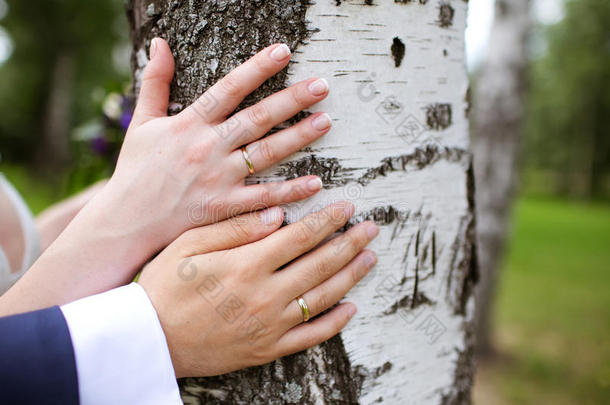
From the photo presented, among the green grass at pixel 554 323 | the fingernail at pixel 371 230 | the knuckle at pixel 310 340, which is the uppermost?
the fingernail at pixel 371 230

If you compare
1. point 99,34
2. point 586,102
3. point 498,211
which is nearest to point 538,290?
point 498,211

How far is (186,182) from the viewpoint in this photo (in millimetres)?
844

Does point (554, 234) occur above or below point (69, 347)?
below

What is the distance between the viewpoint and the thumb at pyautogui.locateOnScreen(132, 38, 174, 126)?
90 centimetres

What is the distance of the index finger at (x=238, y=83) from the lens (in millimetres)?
812

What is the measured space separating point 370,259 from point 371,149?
258 millimetres

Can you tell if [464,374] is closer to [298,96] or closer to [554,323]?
[298,96]

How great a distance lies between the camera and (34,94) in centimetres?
1603

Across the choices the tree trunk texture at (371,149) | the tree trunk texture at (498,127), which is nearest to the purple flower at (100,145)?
the tree trunk texture at (371,149)

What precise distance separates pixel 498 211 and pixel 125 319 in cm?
403

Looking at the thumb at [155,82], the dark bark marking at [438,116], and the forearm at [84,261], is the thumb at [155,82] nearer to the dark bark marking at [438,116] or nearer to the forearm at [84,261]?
the forearm at [84,261]

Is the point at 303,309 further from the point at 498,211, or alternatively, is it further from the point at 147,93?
the point at 498,211

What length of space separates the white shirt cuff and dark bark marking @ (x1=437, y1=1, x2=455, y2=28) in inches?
37.3

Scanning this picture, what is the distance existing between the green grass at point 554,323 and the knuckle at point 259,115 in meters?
4.37
